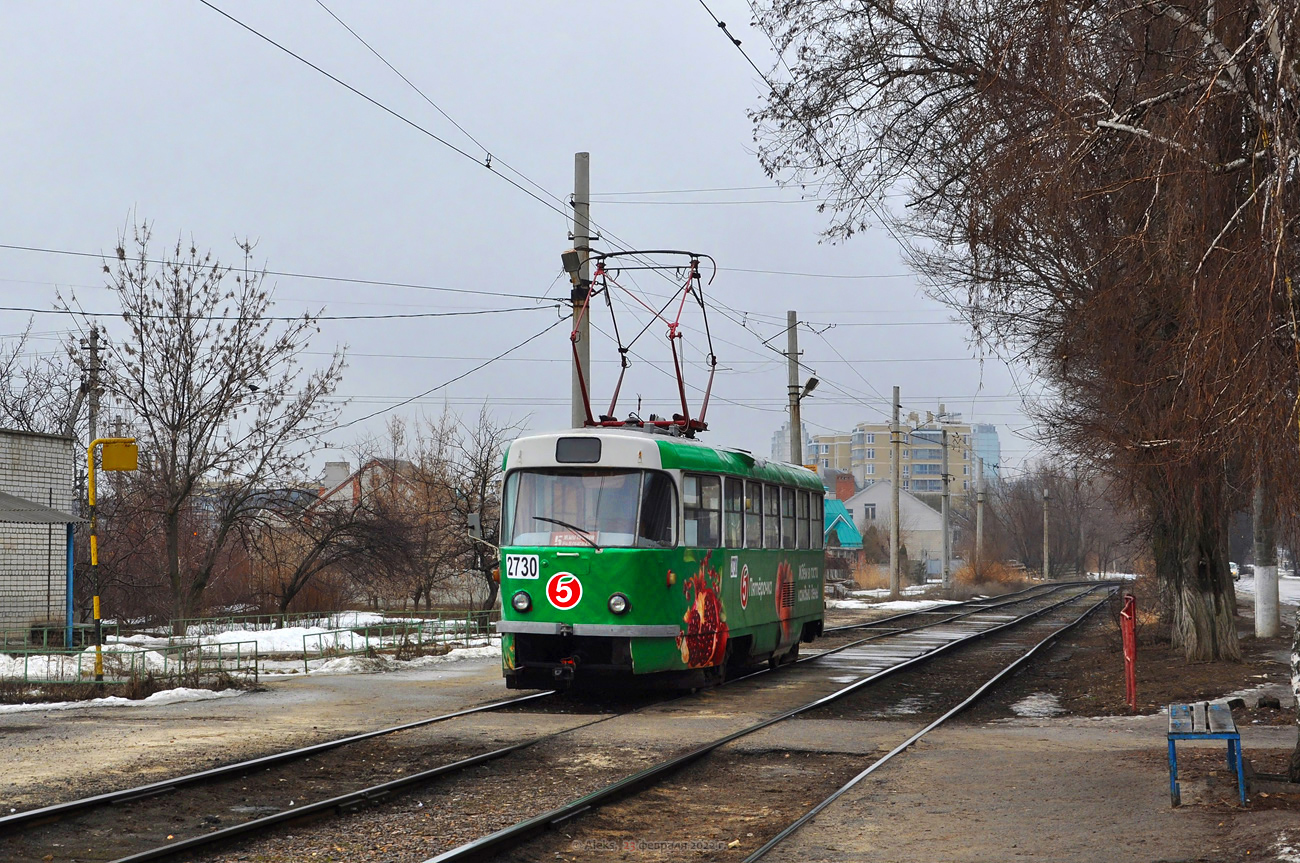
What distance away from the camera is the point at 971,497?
110m

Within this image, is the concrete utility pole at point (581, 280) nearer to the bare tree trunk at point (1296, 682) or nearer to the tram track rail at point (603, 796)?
the tram track rail at point (603, 796)

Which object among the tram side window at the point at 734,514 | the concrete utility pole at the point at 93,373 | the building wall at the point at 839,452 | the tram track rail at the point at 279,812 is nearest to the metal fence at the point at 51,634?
the concrete utility pole at the point at 93,373

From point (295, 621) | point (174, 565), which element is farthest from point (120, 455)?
point (295, 621)

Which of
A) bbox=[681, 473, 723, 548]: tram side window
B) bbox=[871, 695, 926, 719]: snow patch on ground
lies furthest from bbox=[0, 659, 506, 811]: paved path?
bbox=[871, 695, 926, 719]: snow patch on ground

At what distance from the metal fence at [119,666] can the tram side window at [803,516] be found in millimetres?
8353

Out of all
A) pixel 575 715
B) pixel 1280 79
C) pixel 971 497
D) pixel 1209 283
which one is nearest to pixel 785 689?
pixel 575 715

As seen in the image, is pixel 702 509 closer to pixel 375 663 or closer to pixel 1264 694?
pixel 1264 694

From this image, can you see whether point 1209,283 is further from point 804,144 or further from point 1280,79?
point 804,144

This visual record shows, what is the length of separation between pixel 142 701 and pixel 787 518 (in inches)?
365

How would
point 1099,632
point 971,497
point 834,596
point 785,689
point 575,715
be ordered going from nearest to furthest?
point 575,715, point 785,689, point 1099,632, point 834,596, point 971,497

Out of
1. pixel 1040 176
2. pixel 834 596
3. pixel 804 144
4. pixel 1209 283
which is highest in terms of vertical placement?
pixel 804 144

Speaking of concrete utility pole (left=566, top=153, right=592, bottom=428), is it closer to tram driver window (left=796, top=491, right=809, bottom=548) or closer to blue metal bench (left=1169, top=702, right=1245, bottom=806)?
tram driver window (left=796, top=491, right=809, bottom=548)

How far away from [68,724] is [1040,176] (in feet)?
34.0

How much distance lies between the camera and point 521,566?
14.3 m
